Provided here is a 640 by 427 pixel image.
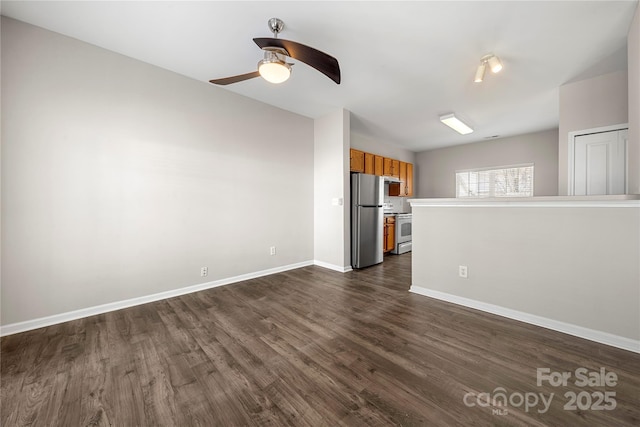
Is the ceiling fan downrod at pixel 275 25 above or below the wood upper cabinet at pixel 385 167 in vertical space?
above

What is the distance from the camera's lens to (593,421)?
123cm

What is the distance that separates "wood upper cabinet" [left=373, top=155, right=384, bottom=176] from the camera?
5.38 meters

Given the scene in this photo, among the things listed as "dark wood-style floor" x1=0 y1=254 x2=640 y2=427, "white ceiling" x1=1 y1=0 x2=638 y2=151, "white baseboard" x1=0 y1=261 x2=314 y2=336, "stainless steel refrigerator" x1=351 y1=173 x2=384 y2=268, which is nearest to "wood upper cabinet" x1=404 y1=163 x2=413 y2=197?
"stainless steel refrigerator" x1=351 y1=173 x2=384 y2=268

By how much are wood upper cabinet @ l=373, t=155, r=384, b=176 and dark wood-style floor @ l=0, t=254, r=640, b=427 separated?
11.5 feet

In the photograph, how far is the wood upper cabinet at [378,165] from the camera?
17.7 ft

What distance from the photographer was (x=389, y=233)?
5402 mm

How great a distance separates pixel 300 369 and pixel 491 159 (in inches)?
259

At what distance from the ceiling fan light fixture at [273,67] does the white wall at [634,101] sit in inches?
116

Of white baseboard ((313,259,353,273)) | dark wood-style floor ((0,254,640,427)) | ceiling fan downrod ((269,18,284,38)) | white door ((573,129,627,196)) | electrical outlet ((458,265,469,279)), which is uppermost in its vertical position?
ceiling fan downrod ((269,18,284,38))

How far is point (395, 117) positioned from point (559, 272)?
3.35m

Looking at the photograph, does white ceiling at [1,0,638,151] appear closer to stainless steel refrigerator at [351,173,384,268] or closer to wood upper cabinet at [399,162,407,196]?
stainless steel refrigerator at [351,173,384,268]

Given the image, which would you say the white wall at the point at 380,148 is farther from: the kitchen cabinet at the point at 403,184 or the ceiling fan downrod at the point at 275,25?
the ceiling fan downrod at the point at 275,25

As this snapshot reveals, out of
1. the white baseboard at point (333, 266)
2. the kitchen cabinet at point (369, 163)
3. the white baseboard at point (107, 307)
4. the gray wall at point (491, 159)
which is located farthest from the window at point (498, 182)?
the white baseboard at point (107, 307)

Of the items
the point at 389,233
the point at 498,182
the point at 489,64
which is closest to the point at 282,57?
the point at 489,64
